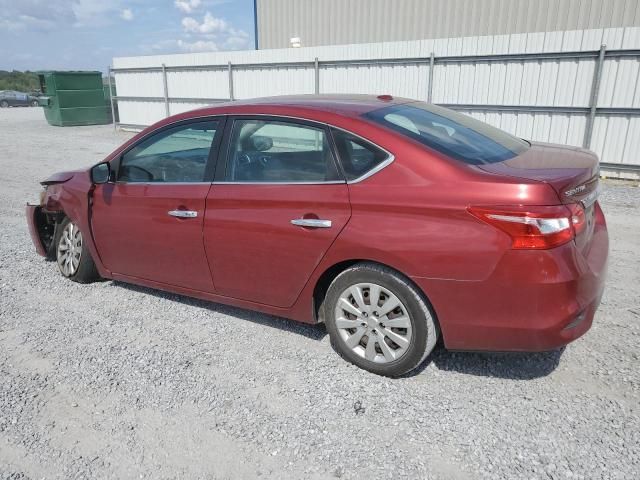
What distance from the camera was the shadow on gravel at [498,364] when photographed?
315 centimetres

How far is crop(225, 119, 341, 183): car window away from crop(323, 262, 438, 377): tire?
0.66 m

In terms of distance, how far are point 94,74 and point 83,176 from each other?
68.1 feet

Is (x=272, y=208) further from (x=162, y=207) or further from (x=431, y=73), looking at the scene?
(x=431, y=73)

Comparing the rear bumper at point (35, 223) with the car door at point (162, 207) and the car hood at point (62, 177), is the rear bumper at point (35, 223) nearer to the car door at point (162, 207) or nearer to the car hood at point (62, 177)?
the car hood at point (62, 177)

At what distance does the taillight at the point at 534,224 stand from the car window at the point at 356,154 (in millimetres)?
710

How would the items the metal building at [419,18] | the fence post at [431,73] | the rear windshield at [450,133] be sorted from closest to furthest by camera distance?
the rear windshield at [450,133]
the fence post at [431,73]
the metal building at [419,18]

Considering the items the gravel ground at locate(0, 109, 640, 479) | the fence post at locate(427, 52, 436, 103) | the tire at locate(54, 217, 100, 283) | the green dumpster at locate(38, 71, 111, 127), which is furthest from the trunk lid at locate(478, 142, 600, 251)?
the green dumpster at locate(38, 71, 111, 127)

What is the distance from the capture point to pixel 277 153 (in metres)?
3.48

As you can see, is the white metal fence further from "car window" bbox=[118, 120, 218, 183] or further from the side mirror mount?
the side mirror mount

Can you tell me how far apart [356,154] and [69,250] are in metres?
3.05

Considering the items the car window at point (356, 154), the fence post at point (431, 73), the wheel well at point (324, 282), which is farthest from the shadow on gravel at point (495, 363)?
the fence post at point (431, 73)

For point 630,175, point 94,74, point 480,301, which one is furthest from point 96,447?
point 94,74

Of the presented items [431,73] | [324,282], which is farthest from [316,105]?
[431,73]

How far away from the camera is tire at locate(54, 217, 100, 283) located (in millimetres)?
4578
